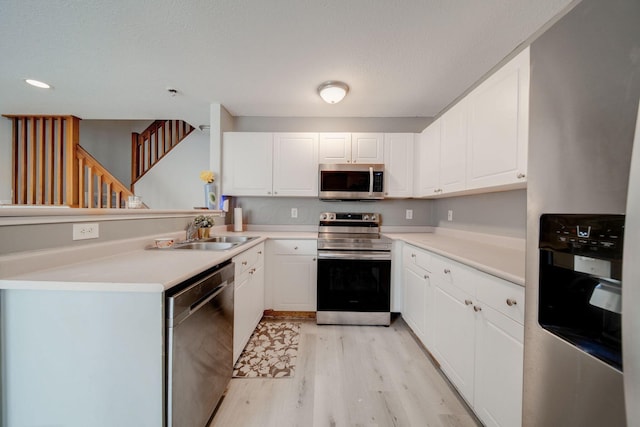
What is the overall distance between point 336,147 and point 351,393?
2259mm

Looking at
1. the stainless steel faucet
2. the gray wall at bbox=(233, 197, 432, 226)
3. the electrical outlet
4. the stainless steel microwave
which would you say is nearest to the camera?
the electrical outlet

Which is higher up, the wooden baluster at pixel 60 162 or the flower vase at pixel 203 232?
the wooden baluster at pixel 60 162

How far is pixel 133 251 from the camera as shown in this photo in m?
1.44

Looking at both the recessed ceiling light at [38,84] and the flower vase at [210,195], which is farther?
the flower vase at [210,195]

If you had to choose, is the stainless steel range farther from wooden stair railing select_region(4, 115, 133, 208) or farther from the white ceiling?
wooden stair railing select_region(4, 115, 133, 208)

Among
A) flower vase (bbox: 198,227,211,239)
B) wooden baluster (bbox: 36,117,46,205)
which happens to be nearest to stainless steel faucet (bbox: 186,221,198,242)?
flower vase (bbox: 198,227,211,239)

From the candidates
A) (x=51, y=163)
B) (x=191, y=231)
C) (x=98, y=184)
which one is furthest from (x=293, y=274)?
(x=51, y=163)

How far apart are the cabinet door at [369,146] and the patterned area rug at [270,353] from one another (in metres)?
1.98

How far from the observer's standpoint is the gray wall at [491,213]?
1670 millimetres

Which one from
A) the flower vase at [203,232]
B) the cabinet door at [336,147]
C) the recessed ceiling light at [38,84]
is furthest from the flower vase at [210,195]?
the recessed ceiling light at [38,84]

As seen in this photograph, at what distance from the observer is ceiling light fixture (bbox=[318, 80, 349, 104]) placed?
207 centimetres

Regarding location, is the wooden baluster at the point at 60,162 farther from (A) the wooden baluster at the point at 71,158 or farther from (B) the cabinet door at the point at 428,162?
(B) the cabinet door at the point at 428,162

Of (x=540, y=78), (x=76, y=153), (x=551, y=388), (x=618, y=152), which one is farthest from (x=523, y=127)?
(x=76, y=153)

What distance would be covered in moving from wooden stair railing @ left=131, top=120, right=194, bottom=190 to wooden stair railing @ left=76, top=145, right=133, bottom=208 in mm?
848
